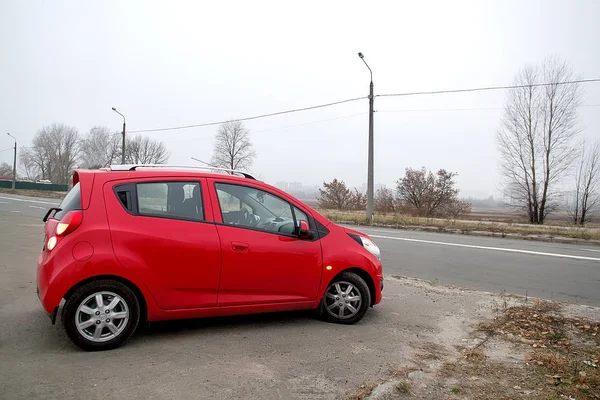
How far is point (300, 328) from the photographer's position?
4375mm

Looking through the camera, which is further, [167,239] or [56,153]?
[56,153]

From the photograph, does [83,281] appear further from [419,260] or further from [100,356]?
[419,260]

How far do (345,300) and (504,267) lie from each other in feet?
19.6

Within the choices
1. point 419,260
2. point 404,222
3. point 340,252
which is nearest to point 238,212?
point 340,252

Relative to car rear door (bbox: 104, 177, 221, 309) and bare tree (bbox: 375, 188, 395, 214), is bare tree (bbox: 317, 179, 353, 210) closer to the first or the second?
bare tree (bbox: 375, 188, 395, 214)

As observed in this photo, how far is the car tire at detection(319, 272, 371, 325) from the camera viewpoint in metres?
4.56

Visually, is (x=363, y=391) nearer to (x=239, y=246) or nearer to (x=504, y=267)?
(x=239, y=246)

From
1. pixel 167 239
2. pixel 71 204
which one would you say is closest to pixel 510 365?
pixel 167 239

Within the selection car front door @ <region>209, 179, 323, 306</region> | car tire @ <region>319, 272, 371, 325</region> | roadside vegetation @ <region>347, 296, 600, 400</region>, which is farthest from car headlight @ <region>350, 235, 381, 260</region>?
roadside vegetation @ <region>347, 296, 600, 400</region>

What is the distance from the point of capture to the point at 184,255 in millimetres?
3818

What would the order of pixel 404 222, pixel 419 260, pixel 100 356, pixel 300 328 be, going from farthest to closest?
pixel 404 222 < pixel 419 260 < pixel 300 328 < pixel 100 356

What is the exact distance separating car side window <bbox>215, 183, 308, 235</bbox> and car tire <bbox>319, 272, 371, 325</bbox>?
800 mm

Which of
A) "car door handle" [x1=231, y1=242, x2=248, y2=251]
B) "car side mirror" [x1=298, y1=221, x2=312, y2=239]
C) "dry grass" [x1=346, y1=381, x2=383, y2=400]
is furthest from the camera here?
"car side mirror" [x1=298, y1=221, x2=312, y2=239]

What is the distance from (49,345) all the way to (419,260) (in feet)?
25.6
